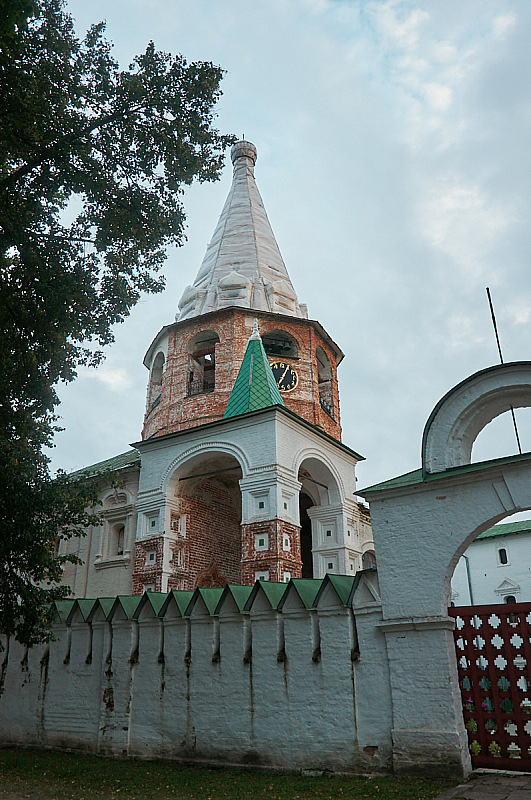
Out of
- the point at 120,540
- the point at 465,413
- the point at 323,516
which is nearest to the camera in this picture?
the point at 465,413

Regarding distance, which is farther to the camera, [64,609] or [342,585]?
[64,609]

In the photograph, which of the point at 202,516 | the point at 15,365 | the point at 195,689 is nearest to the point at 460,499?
Answer: the point at 195,689

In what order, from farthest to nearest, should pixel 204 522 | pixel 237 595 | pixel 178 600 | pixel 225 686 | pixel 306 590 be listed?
pixel 204 522, pixel 178 600, pixel 237 595, pixel 225 686, pixel 306 590

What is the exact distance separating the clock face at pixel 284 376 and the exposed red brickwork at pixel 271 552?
445cm

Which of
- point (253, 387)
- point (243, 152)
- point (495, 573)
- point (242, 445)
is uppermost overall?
point (243, 152)

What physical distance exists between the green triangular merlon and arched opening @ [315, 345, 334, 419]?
3.15 m

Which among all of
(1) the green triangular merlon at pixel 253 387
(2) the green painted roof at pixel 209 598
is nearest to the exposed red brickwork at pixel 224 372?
(1) the green triangular merlon at pixel 253 387

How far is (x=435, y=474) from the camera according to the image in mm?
6793

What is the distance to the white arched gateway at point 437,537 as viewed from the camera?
6.07m

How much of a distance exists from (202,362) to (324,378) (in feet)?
11.6

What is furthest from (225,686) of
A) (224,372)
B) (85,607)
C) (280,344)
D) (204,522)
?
(280,344)

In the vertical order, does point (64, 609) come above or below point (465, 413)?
below

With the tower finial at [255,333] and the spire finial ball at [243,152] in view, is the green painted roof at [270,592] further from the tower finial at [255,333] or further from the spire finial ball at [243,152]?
the spire finial ball at [243,152]

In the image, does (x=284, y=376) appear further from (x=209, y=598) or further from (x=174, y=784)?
(x=174, y=784)
